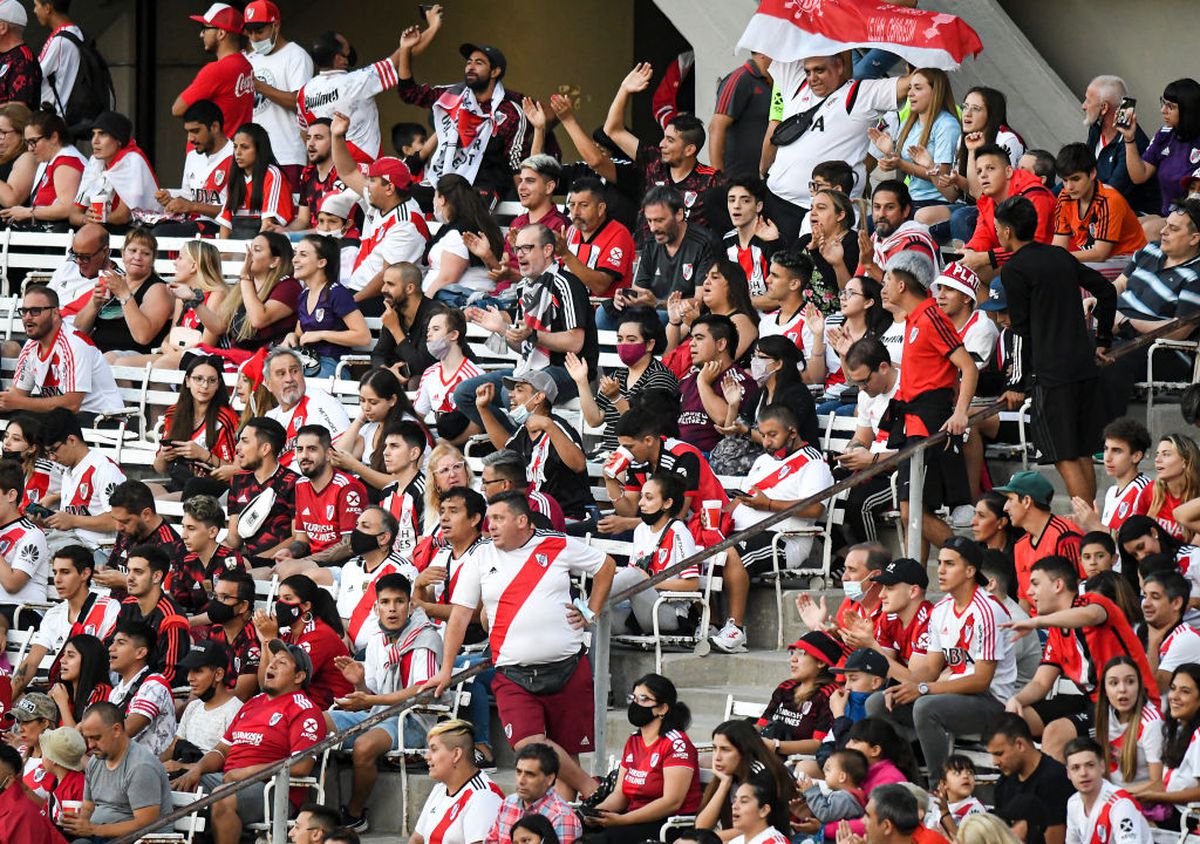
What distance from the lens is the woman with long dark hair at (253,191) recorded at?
16.4m

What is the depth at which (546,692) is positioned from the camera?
11008 millimetres

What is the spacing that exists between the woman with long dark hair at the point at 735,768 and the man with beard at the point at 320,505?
3574 millimetres

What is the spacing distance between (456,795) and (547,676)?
752 mm

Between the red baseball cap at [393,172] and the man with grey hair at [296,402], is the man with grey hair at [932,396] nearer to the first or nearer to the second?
the man with grey hair at [296,402]

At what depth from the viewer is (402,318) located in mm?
14539

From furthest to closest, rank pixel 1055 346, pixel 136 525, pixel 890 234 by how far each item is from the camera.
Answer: pixel 890 234 → pixel 136 525 → pixel 1055 346

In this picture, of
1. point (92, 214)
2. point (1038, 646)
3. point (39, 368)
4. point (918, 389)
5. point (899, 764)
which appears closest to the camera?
point (899, 764)

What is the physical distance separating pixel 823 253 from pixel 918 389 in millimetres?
1766

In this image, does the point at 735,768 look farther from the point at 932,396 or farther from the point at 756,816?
the point at 932,396

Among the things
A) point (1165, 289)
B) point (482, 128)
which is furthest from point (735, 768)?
point (482, 128)

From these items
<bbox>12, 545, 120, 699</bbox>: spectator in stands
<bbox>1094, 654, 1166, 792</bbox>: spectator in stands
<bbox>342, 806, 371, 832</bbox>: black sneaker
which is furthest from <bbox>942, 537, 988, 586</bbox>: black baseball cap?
<bbox>12, 545, 120, 699</bbox>: spectator in stands

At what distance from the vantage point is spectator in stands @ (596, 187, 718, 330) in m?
14.3

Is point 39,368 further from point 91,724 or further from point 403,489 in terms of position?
point 91,724

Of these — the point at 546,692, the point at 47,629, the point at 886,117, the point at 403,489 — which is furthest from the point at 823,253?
the point at 47,629
